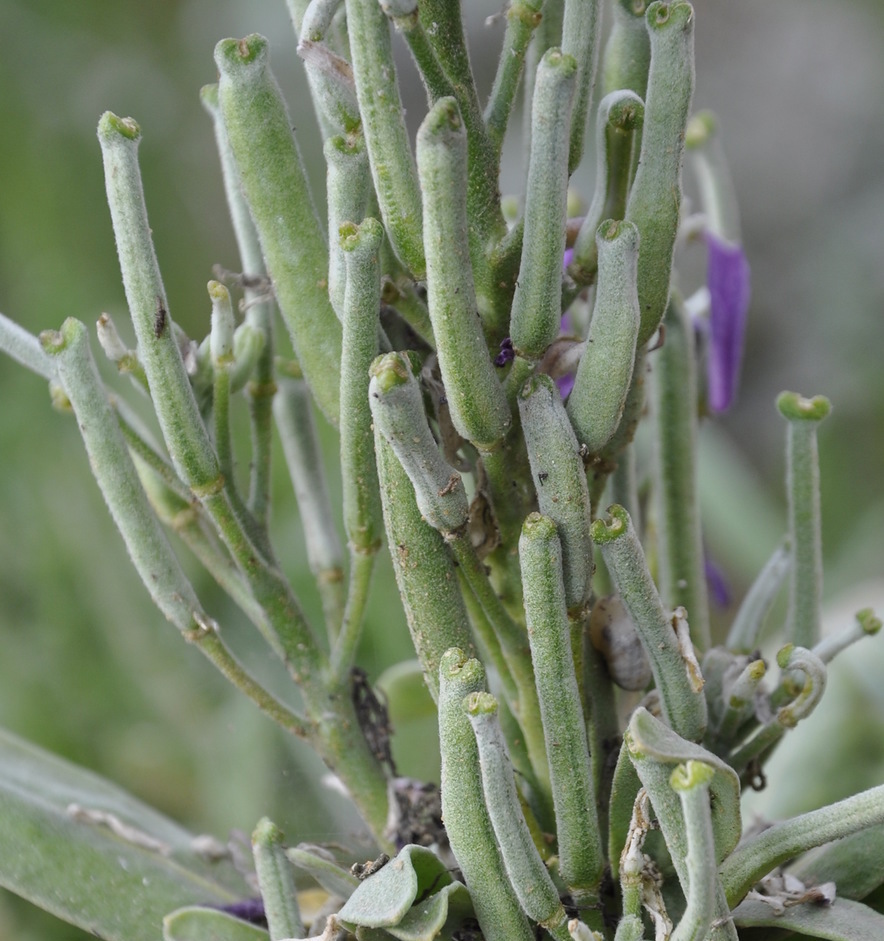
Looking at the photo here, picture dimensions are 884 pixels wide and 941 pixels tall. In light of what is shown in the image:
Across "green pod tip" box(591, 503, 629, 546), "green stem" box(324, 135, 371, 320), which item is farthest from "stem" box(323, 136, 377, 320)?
"green pod tip" box(591, 503, 629, 546)

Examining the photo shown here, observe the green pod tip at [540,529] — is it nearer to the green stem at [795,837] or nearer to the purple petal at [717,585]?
the green stem at [795,837]

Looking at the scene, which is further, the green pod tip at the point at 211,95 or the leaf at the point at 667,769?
the green pod tip at the point at 211,95

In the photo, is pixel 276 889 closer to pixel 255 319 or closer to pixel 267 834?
pixel 267 834

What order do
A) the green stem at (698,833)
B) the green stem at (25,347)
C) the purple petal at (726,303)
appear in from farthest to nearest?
the purple petal at (726,303) → the green stem at (25,347) → the green stem at (698,833)

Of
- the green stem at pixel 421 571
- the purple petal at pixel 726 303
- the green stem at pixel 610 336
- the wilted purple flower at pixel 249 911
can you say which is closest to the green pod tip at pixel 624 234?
the green stem at pixel 610 336

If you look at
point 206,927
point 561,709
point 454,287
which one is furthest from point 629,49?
point 206,927

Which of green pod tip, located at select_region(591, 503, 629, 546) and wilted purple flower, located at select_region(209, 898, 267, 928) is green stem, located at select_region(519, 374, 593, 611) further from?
wilted purple flower, located at select_region(209, 898, 267, 928)

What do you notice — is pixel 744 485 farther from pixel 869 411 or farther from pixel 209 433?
pixel 209 433
